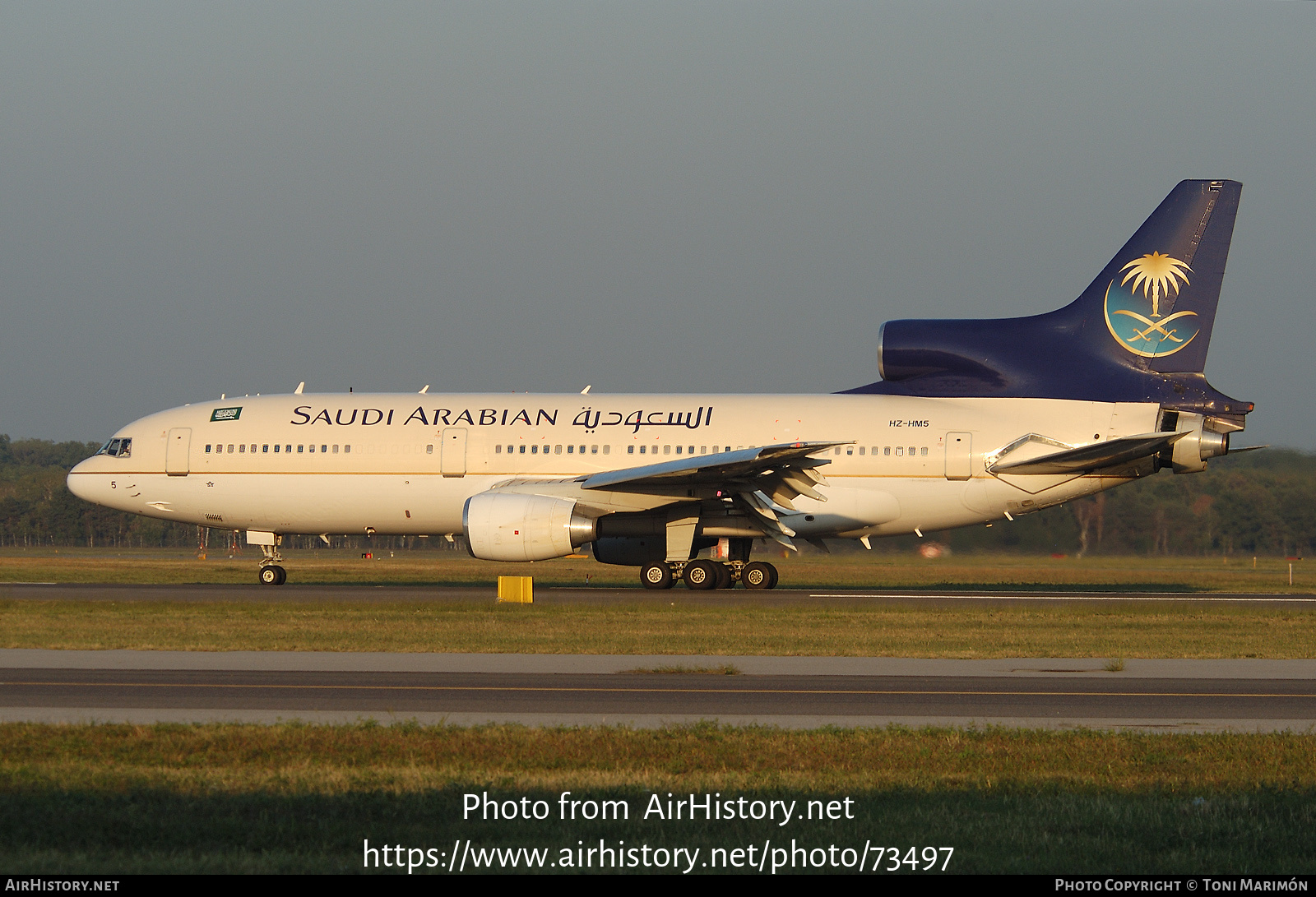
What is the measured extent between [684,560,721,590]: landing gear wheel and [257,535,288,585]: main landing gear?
10.2 meters

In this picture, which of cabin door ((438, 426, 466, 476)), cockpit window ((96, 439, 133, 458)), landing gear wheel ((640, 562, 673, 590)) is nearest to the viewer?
landing gear wheel ((640, 562, 673, 590))

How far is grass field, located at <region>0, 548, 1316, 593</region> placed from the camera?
35062mm

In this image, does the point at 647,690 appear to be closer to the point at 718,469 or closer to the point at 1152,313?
the point at 718,469

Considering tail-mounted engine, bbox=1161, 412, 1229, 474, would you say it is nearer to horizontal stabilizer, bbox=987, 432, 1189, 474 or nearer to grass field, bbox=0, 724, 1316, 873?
horizontal stabilizer, bbox=987, 432, 1189, 474

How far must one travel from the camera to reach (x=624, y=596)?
88.1ft

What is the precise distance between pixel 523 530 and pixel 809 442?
6.37 meters

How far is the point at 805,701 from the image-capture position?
13.2 m

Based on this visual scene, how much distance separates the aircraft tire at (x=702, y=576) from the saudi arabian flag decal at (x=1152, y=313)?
10696 millimetres

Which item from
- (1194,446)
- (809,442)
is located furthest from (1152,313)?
(809,442)

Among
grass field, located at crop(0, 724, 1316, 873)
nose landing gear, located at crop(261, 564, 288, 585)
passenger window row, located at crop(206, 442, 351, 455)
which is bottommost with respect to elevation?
grass field, located at crop(0, 724, 1316, 873)

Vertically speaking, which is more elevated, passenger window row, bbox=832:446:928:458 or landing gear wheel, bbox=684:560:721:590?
passenger window row, bbox=832:446:928:458

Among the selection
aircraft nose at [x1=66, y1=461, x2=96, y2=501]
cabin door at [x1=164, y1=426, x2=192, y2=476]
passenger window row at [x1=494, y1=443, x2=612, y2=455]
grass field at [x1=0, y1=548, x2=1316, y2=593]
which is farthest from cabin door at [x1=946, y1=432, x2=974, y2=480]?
aircraft nose at [x1=66, y1=461, x2=96, y2=501]

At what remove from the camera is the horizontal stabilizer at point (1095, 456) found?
91.7 ft
